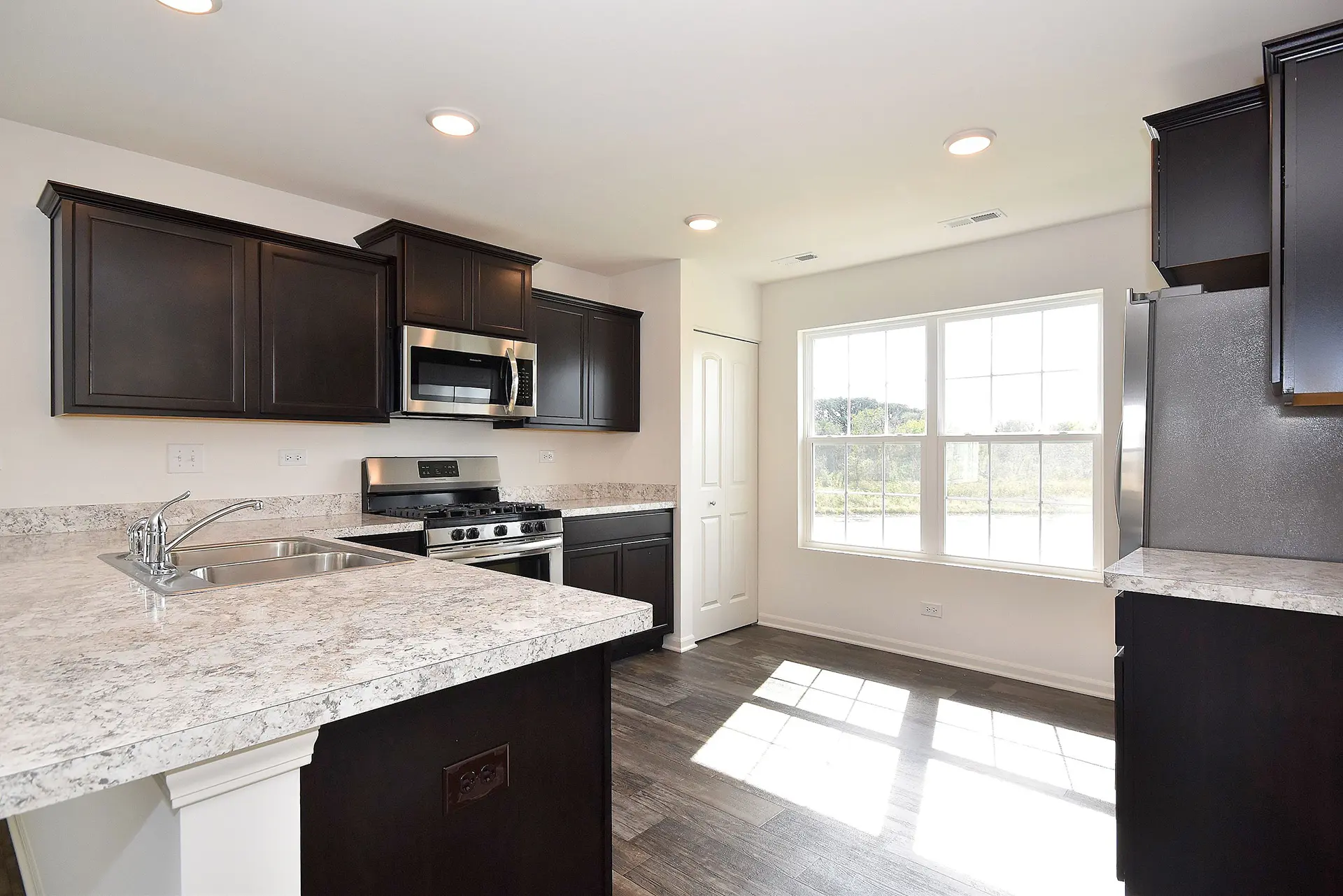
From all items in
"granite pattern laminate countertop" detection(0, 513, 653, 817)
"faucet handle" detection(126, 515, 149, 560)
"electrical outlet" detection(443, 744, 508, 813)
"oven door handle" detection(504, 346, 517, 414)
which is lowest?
"electrical outlet" detection(443, 744, 508, 813)

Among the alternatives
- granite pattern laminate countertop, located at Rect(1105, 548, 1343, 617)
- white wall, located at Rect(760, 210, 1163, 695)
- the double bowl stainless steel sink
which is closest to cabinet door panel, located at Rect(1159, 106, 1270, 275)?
granite pattern laminate countertop, located at Rect(1105, 548, 1343, 617)

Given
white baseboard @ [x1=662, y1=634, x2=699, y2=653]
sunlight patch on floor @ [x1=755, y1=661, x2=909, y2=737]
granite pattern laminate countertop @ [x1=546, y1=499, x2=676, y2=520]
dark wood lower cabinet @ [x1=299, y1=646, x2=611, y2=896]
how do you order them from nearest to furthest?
1. dark wood lower cabinet @ [x1=299, y1=646, x2=611, y2=896]
2. sunlight patch on floor @ [x1=755, y1=661, x2=909, y2=737]
3. granite pattern laminate countertop @ [x1=546, y1=499, x2=676, y2=520]
4. white baseboard @ [x1=662, y1=634, x2=699, y2=653]

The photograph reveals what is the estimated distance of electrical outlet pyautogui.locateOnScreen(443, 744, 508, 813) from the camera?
3.74 ft

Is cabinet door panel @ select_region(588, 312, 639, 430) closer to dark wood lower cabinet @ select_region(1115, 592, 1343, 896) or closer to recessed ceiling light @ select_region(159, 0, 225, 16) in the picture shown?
recessed ceiling light @ select_region(159, 0, 225, 16)

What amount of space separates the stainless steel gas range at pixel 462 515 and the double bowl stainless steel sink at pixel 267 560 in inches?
32.1

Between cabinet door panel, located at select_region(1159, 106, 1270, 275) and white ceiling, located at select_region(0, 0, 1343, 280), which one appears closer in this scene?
white ceiling, located at select_region(0, 0, 1343, 280)

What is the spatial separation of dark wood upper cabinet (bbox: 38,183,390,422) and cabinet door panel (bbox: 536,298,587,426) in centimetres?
99

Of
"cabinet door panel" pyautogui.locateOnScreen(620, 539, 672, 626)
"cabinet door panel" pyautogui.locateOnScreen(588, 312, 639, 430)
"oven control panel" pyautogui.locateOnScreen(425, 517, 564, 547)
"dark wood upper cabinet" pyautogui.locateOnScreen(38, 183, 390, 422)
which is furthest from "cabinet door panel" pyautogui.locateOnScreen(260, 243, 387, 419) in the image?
"cabinet door panel" pyautogui.locateOnScreen(620, 539, 672, 626)

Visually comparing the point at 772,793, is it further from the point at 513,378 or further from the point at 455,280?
the point at 455,280

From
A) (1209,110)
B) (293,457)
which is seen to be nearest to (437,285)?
(293,457)

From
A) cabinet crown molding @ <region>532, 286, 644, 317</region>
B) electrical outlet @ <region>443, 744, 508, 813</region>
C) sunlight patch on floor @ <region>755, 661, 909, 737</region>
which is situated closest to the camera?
electrical outlet @ <region>443, 744, 508, 813</region>

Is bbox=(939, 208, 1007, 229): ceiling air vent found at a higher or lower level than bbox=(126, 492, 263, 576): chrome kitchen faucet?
higher

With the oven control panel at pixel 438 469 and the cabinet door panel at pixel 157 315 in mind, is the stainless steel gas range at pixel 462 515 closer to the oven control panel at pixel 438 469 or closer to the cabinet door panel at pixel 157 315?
the oven control panel at pixel 438 469

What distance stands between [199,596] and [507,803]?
759 mm
